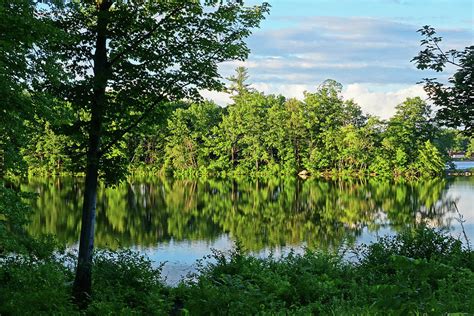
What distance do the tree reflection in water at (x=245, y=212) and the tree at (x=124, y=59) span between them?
1318 centimetres

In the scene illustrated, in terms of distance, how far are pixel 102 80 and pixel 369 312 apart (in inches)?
290

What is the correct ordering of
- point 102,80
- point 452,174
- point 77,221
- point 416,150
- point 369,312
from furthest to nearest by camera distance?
point 452,174 → point 416,150 → point 77,221 → point 102,80 → point 369,312

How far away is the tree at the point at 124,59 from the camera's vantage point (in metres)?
10.2

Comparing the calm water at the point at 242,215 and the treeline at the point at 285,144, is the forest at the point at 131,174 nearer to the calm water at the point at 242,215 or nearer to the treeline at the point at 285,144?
the calm water at the point at 242,215

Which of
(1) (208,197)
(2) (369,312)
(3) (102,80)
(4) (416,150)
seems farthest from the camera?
(4) (416,150)

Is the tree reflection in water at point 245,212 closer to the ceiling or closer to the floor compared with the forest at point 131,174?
closer to the floor

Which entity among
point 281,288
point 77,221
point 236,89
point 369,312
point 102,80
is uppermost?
point 236,89

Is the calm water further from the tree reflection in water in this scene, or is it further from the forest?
the forest

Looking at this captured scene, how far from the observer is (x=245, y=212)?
131ft

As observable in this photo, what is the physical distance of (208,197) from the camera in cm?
5159

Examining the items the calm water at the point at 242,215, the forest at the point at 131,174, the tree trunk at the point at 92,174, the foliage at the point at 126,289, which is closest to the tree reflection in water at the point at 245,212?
the calm water at the point at 242,215

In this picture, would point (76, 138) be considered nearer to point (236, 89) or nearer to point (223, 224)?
point (223, 224)

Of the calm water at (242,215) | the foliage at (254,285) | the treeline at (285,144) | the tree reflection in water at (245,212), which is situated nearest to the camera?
the foliage at (254,285)

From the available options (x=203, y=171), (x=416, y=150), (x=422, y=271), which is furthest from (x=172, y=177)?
(x=422, y=271)
